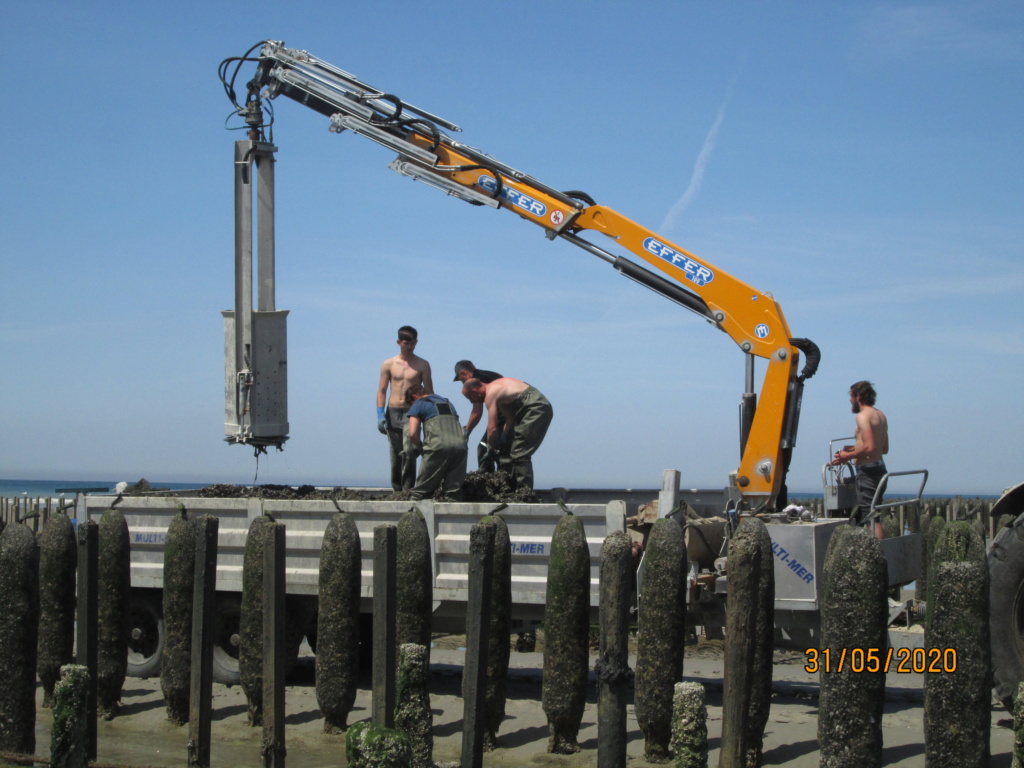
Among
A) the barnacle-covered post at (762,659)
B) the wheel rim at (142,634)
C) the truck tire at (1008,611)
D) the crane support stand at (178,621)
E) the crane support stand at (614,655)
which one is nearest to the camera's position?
the crane support stand at (614,655)

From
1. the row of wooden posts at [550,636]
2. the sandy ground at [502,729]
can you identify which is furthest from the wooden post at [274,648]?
the sandy ground at [502,729]

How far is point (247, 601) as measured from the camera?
343 inches

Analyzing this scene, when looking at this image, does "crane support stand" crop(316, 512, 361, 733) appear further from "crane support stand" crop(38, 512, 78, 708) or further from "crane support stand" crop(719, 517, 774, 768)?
"crane support stand" crop(719, 517, 774, 768)

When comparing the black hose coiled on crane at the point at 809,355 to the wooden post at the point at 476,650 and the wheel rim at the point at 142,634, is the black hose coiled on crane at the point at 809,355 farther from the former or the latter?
the wheel rim at the point at 142,634

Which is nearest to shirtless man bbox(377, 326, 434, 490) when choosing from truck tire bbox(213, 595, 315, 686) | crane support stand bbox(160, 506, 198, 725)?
truck tire bbox(213, 595, 315, 686)

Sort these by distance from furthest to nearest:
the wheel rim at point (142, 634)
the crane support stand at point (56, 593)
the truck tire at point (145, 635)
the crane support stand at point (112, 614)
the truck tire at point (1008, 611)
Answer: the wheel rim at point (142, 634), the truck tire at point (145, 635), the crane support stand at point (112, 614), the crane support stand at point (56, 593), the truck tire at point (1008, 611)

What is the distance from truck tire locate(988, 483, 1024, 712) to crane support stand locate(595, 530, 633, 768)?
245 cm

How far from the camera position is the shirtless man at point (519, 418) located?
1167 centimetres

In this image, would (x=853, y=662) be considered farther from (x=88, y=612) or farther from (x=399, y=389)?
(x=399, y=389)

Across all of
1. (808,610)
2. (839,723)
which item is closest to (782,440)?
(808,610)

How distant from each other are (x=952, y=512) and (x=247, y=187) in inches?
686

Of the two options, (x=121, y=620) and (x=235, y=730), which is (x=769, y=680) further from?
(x=121, y=620)

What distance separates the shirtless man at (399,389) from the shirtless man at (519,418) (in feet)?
2.86

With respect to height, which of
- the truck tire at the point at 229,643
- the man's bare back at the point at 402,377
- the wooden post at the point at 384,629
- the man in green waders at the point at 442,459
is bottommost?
Result: the truck tire at the point at 229,643
